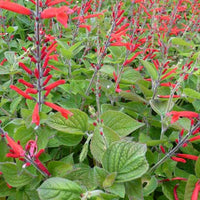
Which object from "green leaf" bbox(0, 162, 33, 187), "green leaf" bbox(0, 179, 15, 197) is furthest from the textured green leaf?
"green leaf" bbox(0, 179, 15, 197)

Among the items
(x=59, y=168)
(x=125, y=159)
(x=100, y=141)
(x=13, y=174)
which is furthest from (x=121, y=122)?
(x=13, y=174)

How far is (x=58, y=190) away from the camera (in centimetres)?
125

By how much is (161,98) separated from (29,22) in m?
2.49

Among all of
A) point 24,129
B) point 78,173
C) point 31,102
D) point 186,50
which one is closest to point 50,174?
point 78,173

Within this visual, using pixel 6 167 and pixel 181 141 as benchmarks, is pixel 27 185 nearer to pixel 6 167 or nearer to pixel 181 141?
pixel 6 167

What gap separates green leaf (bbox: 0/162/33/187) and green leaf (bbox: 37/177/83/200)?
329 mm

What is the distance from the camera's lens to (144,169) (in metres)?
1.27

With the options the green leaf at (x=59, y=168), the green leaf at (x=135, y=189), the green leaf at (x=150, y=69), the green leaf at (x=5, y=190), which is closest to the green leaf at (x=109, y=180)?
the green leaf at (x=135, y=189)

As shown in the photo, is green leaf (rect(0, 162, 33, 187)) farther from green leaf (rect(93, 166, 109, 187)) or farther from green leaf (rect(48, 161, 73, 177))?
green leaf (rect(93, 166, 109, 187))

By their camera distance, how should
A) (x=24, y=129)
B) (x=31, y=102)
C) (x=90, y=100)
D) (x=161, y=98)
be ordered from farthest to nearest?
1. (x=90, y=100)
2. (x=161, y=98)
3. (x=31, y=102)
4. (x=24, y=129)

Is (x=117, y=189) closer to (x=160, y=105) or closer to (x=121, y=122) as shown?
(x=121, y=122)

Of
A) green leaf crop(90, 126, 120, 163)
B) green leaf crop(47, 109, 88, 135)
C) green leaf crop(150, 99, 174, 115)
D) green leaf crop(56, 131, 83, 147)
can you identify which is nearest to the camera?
green leaf crop(90, 126, 120, 163)

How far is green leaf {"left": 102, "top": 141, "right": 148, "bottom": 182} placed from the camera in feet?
4.29

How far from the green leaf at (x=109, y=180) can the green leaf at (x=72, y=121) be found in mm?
345
